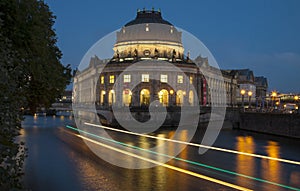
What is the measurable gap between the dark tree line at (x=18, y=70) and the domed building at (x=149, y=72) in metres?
82.6

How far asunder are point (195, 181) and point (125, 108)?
180 ft

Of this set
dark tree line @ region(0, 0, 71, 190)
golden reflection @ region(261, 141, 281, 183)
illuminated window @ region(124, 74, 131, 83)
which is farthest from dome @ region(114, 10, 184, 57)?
dark tree line @ region(0, 0, 71, 190)

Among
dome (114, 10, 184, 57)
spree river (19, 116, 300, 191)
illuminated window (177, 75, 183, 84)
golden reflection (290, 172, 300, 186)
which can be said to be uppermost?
dome (114, 10, 184, 57)

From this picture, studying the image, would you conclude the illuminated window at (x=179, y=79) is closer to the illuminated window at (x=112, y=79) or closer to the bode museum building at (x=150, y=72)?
the bode museum building at (x=150, y=72)

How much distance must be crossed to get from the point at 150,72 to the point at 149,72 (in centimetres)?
31

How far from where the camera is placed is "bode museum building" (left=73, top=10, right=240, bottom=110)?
106438 mm

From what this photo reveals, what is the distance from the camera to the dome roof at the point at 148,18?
410ft

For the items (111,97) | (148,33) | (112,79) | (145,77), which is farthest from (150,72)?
(148,33)

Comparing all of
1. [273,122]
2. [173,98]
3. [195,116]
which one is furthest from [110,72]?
[273,122]

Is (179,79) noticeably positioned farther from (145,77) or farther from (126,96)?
(126,96)

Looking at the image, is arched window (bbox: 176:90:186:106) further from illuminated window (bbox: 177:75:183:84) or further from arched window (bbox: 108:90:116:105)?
arched window (bbox: 108:90:116:105)

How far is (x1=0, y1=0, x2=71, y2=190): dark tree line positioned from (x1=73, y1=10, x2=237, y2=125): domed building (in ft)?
271

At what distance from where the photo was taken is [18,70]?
1006 cm

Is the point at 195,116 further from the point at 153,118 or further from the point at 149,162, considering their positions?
the point at 149,162
